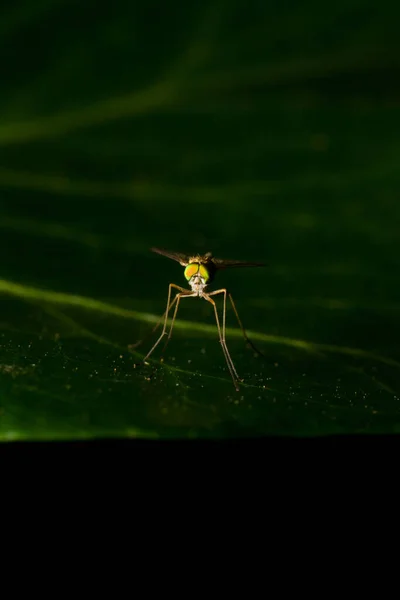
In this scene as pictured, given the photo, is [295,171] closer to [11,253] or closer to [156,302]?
[156,302]

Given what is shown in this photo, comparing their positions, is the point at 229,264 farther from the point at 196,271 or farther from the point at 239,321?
the point at 239,321

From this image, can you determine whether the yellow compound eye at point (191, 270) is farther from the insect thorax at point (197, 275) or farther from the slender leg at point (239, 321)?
the slender leg at point (239, 321)

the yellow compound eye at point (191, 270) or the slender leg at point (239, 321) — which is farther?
the yellow compound eye at point (191, 270)

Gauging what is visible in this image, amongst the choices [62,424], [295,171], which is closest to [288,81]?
[295,171]

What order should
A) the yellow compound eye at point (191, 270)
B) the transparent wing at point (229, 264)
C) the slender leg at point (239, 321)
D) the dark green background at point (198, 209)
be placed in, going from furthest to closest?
the yellow compound eye at point (191, 270) → the transparent wing at point (229, 264) → the slender leg at point (239, 321) → the dark green background at point (198, 209)

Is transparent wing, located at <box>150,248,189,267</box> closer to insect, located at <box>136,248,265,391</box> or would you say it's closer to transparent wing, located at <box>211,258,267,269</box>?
insect, located at <box>136,248,265,391</box>

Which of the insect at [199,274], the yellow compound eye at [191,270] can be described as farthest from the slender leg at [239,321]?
the yellow compound eye at [191,270]

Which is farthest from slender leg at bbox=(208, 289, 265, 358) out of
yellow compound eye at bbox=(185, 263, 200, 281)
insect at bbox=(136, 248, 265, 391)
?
yellow compound eye at bbox=(185, 263, 200, 281)
